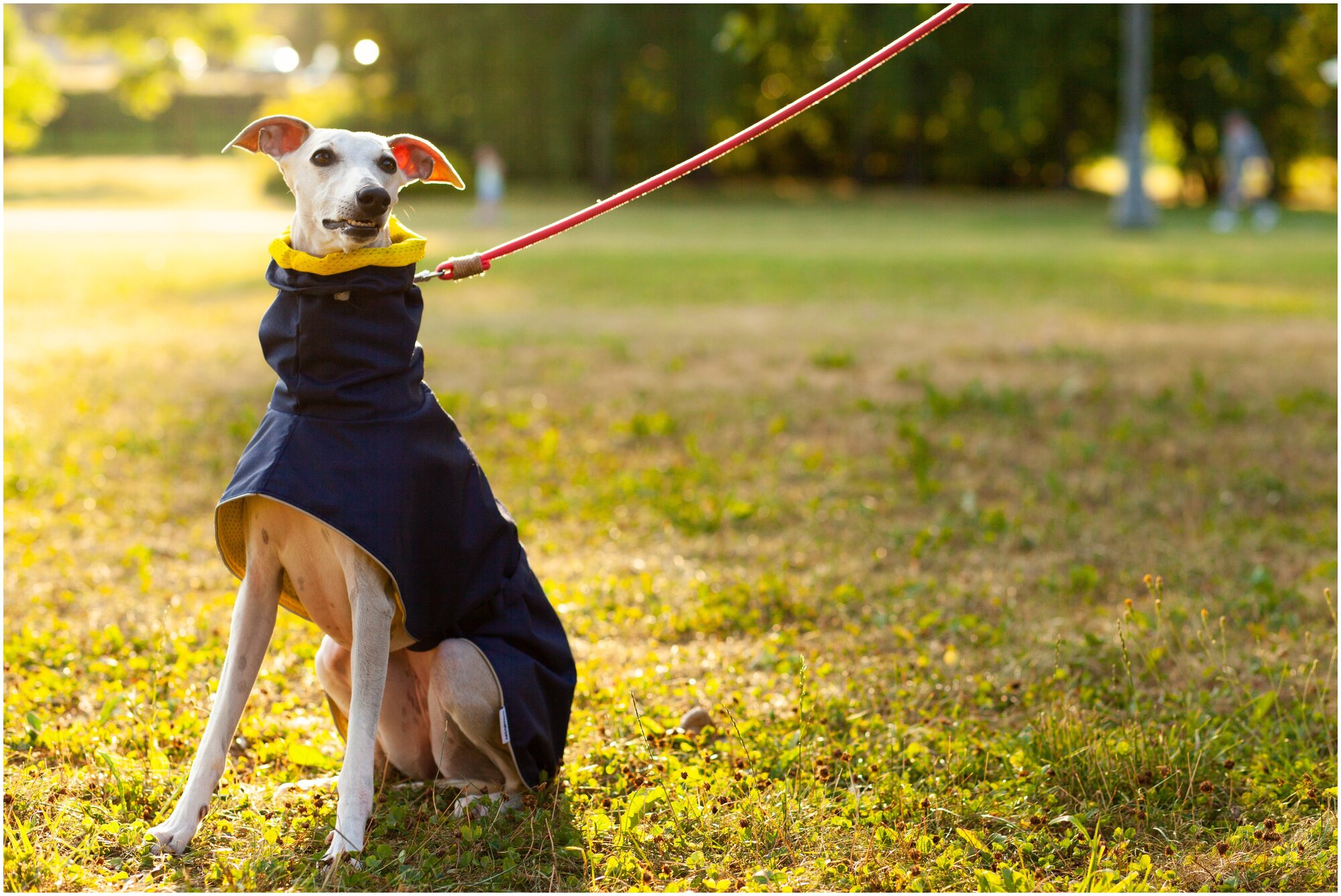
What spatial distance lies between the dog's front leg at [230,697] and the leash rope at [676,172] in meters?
0.99

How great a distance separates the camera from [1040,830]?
346 centimetres

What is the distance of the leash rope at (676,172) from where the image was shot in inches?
139

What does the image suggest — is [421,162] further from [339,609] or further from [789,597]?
[789,597]

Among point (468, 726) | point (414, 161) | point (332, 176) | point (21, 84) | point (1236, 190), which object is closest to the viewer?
point (332, 176)

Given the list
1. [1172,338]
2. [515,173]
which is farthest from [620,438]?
[515,173]

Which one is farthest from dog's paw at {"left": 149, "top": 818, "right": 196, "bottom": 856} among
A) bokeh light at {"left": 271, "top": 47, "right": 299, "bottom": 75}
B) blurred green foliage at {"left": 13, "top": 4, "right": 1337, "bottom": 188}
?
blurred green foliage at {"left": 13, "top": 4, "right": 1337, "bottom": 188}

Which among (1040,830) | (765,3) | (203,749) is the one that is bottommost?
(1040,830)

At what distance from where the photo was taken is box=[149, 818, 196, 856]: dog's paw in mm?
3207

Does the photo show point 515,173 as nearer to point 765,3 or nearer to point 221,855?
point 765,3

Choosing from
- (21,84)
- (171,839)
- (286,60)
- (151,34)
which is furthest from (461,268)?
(151,34)

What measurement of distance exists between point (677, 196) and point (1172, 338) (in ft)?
98.3

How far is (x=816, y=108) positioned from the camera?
4075 centimetres

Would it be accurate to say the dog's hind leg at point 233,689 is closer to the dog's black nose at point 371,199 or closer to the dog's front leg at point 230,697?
the dog's front leg at point 230,697

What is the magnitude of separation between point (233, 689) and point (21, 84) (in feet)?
107
